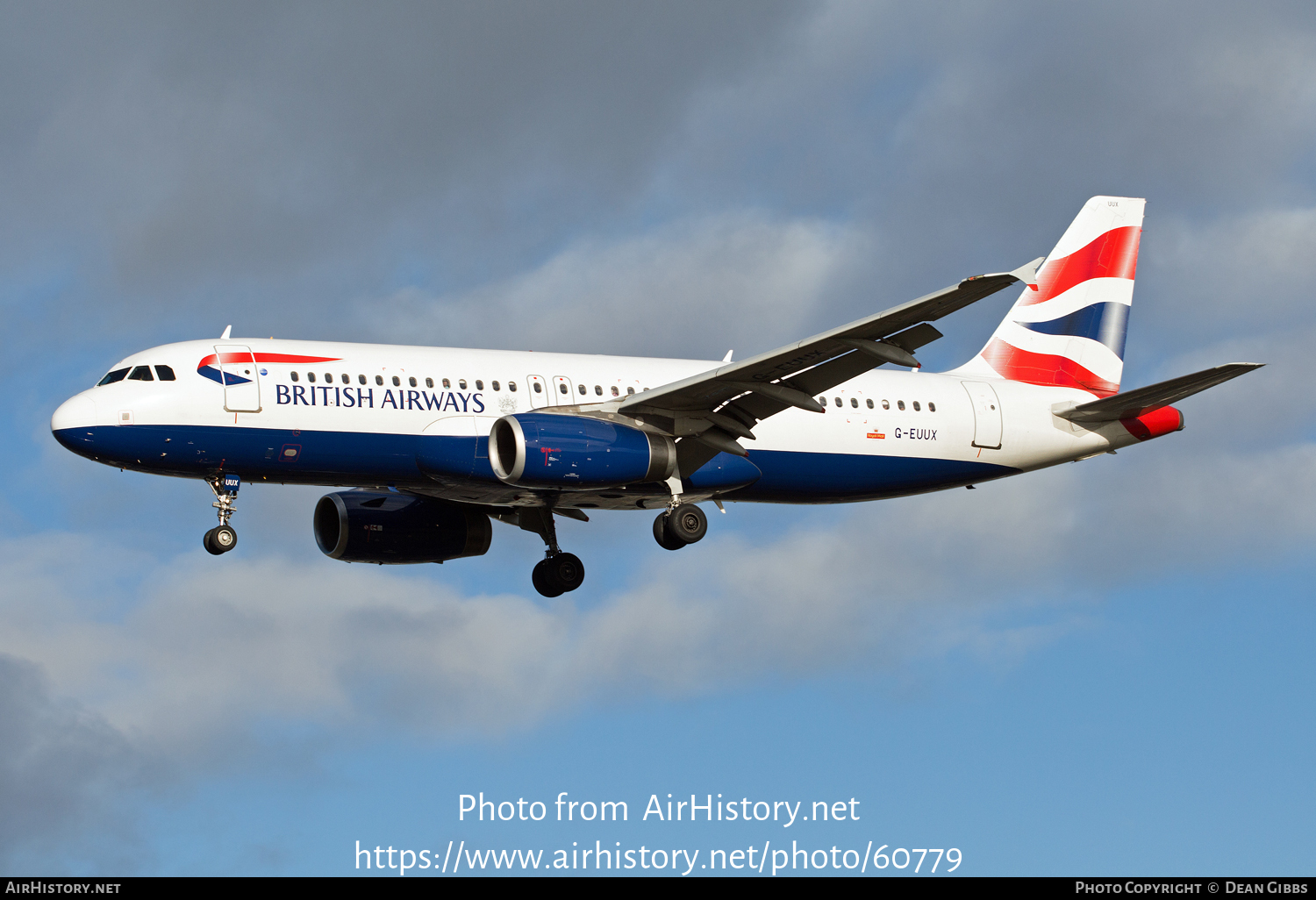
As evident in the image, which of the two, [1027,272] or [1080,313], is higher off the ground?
[1080,313]

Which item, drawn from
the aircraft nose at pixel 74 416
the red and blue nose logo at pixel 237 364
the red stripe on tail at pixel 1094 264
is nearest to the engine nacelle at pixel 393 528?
the red and blue nose logo at pixel 237 364

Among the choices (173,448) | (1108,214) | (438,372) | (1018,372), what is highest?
(1108,214)

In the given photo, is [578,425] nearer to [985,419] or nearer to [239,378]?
[239,378]

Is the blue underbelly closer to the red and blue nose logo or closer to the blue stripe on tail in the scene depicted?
the red and blue nose logo

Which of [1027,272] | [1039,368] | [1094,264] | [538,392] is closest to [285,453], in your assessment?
[538,392]

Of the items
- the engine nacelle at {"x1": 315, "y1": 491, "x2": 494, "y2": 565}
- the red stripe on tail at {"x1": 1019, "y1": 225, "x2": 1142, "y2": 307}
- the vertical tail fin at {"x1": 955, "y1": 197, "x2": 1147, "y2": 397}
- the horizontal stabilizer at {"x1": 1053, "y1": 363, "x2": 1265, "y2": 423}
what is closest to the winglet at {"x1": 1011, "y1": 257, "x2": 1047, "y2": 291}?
the horizontal stabilizer at {"x1": 1053, "y1": 363, "x2": 1265, "y2": 423}

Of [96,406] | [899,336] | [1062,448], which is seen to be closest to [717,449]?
[899,336]

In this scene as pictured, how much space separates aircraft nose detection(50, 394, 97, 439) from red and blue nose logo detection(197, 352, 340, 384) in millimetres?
2314

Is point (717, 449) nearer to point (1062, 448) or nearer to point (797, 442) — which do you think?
point (797, 442)

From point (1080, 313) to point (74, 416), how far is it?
86.8ft

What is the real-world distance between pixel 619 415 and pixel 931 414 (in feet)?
28.7

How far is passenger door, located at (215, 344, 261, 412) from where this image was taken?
3453cm

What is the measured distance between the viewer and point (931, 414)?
134 feet

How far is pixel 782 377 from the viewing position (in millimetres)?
35625
